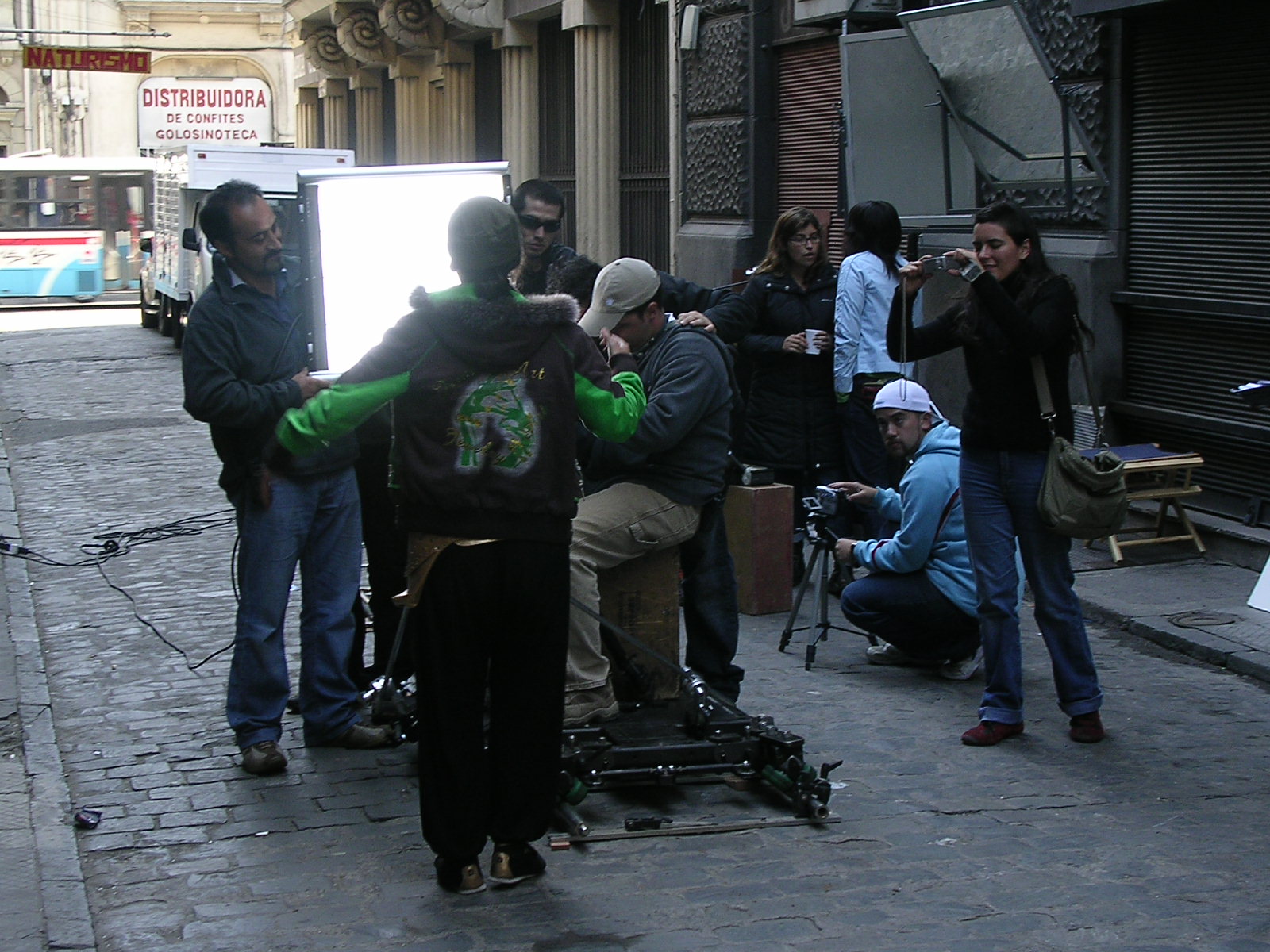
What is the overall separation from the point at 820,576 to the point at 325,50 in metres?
23.2

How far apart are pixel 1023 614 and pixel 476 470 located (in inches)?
175

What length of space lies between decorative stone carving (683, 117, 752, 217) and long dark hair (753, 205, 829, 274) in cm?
543

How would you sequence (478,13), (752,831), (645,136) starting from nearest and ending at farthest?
(752,831)
(645,136)
(478,13)

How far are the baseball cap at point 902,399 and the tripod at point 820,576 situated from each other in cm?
54

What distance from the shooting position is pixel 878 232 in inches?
321

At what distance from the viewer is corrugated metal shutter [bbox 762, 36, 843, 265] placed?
1254 cm

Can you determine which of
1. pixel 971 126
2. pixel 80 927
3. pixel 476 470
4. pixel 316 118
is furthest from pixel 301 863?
pixel 316 118

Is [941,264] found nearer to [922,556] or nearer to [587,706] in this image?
[922,556]

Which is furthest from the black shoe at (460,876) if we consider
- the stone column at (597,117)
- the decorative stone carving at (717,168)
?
the stone column at (597,117)

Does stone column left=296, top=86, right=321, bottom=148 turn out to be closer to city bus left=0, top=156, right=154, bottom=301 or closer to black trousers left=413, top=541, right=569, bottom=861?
city bus left=0, top=156, right=154, bottom=301

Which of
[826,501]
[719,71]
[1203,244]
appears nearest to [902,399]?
[826,501]

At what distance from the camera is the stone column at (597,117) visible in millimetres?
16922

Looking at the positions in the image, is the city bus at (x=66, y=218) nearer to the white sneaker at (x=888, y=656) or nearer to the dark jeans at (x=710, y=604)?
the white sneaker at (x=888, y=656)

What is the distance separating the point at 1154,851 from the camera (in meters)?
4.89
